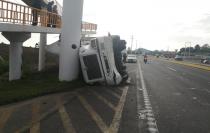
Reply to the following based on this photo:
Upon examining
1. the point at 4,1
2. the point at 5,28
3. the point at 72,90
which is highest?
the point at 4,1

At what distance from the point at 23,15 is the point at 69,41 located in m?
3.38

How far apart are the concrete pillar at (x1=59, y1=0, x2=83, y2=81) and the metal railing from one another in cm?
269

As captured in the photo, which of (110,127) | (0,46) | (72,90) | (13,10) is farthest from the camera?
(0,46)

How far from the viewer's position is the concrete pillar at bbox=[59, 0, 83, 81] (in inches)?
716

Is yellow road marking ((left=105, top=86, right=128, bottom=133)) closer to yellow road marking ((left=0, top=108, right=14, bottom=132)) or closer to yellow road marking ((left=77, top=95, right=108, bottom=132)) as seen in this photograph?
yellow road marking ((left=77, top=95, right=108, bottom=132))

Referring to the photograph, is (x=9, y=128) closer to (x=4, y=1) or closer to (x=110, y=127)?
(x=110, y=127)

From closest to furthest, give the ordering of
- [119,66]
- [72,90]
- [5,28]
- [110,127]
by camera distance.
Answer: [110,127] < [72,90] < [5,28] < [119,66]

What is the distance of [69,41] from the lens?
60.0ft

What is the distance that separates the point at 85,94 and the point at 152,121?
5758 mm

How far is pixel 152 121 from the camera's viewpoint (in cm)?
898

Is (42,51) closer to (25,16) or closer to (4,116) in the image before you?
(25,16)

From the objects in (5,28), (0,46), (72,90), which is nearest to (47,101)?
(72,90)

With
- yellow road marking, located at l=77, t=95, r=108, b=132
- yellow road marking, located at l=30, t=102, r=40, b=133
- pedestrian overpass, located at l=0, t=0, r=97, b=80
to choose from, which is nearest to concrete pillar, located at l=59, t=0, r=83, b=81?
pedestrian overpass, located at l=0, t=0, r=97, b=80

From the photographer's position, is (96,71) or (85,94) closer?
(85,94)
